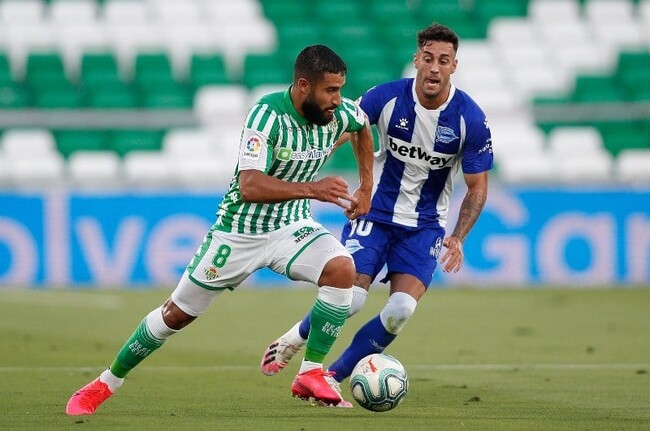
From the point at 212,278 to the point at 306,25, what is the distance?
13613 millimetres

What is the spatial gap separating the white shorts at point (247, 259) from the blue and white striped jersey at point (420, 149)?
3.73ft

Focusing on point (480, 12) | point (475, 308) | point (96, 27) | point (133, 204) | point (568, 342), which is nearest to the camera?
point (568, 342)

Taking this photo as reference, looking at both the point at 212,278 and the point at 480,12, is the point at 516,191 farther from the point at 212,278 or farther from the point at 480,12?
the point at 212,278

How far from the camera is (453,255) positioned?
794 cm

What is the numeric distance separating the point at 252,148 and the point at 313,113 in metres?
0.43

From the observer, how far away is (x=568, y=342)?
39.4 feet

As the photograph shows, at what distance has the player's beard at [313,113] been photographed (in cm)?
752

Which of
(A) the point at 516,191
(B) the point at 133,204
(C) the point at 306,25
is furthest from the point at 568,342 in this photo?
(C) the point at 306,25

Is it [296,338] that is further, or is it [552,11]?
[552,11]

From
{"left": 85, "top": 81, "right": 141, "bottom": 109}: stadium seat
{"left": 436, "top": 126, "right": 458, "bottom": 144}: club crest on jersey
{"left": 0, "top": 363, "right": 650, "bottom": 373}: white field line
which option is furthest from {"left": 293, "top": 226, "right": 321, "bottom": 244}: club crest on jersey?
{"left": 85, "top": 81, "right": 141, "bottom": 109}: stadium seat

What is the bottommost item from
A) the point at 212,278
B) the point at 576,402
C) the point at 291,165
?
the point at 576,402

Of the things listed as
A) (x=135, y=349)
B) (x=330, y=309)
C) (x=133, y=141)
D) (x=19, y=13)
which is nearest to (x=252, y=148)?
(x=330, y=309)

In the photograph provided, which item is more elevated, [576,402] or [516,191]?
[576,402]

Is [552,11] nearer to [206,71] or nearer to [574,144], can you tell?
[574,144]
